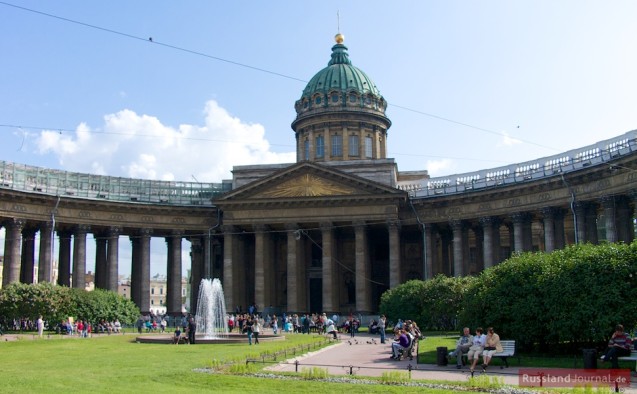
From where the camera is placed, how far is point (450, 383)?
2164 centimetres

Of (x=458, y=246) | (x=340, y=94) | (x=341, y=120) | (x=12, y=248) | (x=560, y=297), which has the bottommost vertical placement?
(x=560, y=297)

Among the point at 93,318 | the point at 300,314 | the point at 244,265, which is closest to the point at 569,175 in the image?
the point at 300,314

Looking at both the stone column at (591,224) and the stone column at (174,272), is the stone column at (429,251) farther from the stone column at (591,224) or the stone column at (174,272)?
the stone column at (174,272)

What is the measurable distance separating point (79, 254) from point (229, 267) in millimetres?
13254

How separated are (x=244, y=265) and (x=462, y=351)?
46.4m

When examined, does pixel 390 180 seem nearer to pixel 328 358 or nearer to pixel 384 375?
pixel 328 358

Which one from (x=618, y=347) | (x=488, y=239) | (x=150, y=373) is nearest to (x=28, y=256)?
(x=488, y=239)

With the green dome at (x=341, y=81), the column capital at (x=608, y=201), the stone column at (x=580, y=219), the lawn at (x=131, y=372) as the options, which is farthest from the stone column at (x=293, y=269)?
the lawn at (x=131, y=372)

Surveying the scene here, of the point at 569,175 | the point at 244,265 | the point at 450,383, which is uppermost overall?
the point at 569,175

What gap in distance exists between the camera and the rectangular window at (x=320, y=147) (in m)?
84.9

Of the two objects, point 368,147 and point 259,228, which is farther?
point 368,147

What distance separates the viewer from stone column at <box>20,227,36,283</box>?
2594 inches

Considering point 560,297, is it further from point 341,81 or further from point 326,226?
point 341,81

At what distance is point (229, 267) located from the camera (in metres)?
69.2
